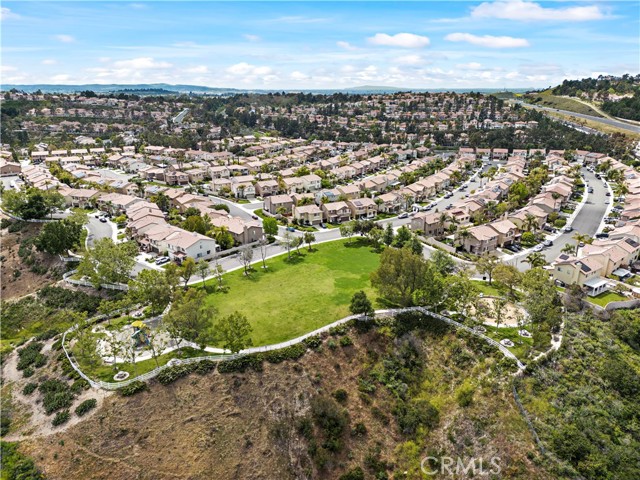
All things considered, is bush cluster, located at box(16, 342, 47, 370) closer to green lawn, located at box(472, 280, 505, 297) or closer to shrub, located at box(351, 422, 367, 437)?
shrub, located at box(351, 422, 367, 437)

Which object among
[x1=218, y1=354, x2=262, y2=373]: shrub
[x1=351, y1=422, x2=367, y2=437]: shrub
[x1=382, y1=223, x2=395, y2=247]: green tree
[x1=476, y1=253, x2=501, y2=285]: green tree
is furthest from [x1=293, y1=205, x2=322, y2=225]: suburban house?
[x1=351, y1=422, x2=367, y2=437]: shrub

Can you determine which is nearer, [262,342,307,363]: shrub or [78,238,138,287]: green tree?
[262,342,307,363]: shrub

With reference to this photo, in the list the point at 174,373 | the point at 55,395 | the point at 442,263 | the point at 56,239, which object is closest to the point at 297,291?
the point at 174,373

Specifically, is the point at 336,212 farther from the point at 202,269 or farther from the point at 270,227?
the point at 202,269

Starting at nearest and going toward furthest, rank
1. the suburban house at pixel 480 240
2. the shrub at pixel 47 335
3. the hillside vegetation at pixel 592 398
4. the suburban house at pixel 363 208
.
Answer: the hillside vegetation at pixel 592 398
the shrub at pixel 47 335
the suburban house at pixel 480 240
the suburban house at pixel 363 208

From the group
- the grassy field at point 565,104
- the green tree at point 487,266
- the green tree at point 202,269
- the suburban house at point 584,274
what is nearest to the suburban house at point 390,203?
the green tree at point 487,266

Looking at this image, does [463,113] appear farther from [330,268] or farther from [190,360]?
[190,360]

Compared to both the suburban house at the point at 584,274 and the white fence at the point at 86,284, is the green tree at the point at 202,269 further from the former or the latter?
the suburban house at the point at 584,274
